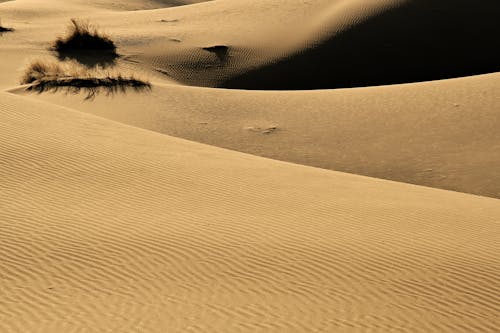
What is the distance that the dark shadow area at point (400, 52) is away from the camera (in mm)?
23031

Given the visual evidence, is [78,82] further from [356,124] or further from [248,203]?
[248,203]

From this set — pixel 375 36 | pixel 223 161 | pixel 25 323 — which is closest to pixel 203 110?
pixel 223 161

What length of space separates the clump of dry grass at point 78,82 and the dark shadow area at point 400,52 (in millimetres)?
4401

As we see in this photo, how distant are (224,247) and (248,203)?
198 centimetres

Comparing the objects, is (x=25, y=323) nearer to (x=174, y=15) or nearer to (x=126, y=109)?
(x=126, y=109)

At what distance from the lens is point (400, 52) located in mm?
24156

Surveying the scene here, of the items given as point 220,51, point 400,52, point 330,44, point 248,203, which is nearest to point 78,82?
point 220,51

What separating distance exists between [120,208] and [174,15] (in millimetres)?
20896

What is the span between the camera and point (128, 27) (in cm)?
2662

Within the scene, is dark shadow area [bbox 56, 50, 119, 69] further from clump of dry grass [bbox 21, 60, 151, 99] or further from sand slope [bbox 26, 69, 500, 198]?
sand slope [bbox 26, 69, 500, 198]

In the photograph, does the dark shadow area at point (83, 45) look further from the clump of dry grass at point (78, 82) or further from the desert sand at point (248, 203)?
→ the clump of dry grass at point (78, 82)

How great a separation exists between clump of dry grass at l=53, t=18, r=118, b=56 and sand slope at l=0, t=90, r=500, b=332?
12.1 meters

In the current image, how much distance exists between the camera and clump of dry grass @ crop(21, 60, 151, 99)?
17781mm

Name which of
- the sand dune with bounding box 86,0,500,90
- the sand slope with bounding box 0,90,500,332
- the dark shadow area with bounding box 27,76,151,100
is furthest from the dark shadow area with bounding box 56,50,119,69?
the sand slope with bounding box 0,90,500,332
